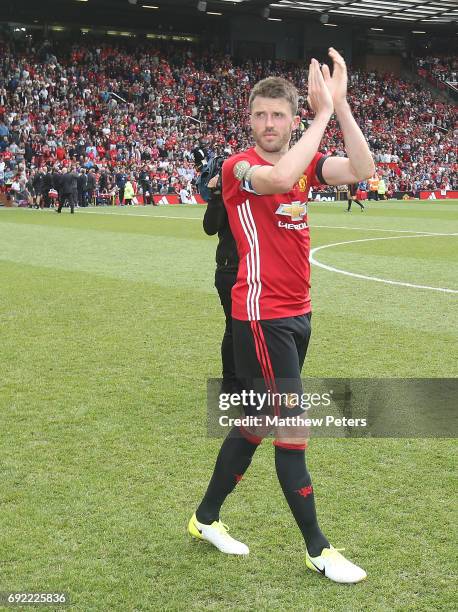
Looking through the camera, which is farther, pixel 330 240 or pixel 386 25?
pixel 386 25

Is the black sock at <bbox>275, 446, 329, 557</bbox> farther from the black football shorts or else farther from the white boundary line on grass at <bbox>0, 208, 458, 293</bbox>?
the white boundary line on grass at <bbox>0, 208, 458, 293</bbox>

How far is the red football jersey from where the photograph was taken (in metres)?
3.47

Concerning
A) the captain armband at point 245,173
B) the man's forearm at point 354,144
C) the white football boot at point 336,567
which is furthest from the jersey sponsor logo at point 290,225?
the white football boot at point 336,567

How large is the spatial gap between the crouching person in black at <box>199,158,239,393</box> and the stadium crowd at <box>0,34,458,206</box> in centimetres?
2714

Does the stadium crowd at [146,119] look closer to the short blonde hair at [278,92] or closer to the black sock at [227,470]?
the black sock at [227,470]

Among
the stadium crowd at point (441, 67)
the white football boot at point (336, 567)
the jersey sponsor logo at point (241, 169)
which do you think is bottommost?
the white football boot at point (336, 567)

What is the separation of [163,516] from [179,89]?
46.1 metres

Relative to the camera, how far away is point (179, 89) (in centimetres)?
4816

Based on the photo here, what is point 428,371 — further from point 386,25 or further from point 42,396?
point 386,25

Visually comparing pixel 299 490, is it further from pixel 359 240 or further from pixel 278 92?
pixel 359 240

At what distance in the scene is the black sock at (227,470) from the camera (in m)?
3.83

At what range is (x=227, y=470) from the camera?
3.86m

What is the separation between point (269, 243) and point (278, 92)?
63cm

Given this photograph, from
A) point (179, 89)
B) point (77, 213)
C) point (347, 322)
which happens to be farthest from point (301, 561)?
point (179, 89)
